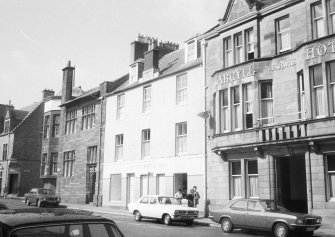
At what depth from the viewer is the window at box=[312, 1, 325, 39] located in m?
19.3

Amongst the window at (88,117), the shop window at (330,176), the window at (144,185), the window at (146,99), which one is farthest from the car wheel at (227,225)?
the window at (88,117)

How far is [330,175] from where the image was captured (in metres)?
18.1

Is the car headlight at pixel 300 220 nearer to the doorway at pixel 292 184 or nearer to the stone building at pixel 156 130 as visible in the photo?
the doorway at pixel 292 184

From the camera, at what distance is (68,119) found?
1602 inches

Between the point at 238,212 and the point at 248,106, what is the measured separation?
24.0 ft

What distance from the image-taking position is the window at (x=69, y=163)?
38.8 m

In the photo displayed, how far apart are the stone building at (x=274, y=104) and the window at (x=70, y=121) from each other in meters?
18.8

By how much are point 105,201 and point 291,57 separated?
19.8m

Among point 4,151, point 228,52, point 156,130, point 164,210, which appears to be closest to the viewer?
point 164,210

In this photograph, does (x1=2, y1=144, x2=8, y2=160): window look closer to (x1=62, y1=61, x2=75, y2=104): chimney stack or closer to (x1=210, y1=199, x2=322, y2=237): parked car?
(x1=62, y1=61, x2=75, y2=104): chimney stack

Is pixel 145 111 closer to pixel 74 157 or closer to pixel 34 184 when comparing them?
pixel 74 157

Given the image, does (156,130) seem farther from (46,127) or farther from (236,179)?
(46,127)

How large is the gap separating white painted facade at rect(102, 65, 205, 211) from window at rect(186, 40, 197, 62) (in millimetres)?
1923

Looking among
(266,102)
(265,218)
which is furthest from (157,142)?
(265,218)
